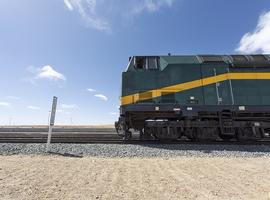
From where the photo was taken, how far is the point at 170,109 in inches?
418

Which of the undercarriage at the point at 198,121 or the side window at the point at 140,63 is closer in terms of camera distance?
the undercarriage at the point at 198,121

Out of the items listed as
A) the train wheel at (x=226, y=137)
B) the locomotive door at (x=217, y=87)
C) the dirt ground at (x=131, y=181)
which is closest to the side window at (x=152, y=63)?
the locomotive door at (x=217, y=87)

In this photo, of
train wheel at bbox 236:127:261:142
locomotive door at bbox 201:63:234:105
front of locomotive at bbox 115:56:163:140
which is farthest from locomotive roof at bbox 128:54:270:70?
train wheel at bbox 236:127:261:142

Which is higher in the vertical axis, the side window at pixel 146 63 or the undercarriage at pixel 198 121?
the side window at pixel 146 63

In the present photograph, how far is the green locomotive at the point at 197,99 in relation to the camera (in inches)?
417

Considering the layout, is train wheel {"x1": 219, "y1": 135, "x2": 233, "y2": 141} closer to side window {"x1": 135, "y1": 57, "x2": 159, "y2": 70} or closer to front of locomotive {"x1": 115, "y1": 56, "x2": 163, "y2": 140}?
front of locomotive {"x1": 115, "y1": 56, "x2": 163, "y2": 140}

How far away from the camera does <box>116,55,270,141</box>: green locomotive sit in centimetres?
1059

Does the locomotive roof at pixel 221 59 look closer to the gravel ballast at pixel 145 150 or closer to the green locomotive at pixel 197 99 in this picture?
the green locomotive at pixel 197 99

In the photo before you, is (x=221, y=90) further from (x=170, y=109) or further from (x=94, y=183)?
(x=94, y=183)

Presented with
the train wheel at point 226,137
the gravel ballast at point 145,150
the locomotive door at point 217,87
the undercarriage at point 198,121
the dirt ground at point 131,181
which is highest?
the locomotive door at point 217,87

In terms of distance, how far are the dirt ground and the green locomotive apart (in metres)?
4.11

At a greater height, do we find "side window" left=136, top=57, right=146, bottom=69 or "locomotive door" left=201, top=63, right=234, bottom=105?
"side window" left=136, top=57, right=146, bottom=69

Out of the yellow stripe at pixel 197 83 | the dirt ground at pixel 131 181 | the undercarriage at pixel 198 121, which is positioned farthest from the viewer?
the yellow stripe at pixel 197 83

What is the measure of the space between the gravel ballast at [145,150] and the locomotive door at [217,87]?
2185 mm
